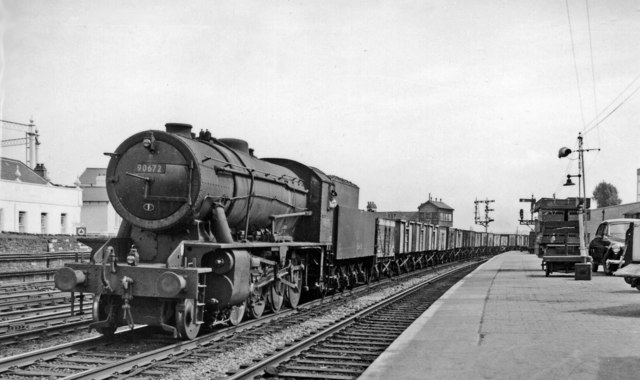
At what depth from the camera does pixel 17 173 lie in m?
39.0

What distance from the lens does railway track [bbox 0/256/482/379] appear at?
6.63 m

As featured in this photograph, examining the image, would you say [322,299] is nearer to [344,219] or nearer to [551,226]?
[344,219]

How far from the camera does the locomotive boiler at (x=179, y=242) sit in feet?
27.1

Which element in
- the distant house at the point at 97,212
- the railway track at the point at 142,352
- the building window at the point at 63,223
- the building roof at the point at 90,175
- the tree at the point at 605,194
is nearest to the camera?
the railway track at the point at 142,352

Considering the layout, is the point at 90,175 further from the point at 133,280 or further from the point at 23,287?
the point at 133,280

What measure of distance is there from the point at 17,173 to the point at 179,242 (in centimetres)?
3437

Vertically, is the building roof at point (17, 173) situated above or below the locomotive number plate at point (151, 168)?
above

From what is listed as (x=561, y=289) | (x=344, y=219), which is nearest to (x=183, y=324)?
(x=344, y=219)

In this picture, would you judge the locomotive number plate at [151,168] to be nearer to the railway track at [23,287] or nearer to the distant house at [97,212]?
the railway track at [23,287]

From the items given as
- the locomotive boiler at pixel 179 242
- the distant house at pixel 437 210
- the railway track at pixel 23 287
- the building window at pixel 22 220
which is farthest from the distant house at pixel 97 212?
the distant house at pixel 437 210

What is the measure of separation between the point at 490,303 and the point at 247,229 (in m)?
5.32

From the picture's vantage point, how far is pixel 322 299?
13922 millimetres

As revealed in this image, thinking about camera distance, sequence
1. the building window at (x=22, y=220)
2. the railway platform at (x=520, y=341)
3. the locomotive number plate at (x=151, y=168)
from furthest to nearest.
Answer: the building window at (x=22, y=220) < the locomotive number plate at (x=151, y=168) < the railway platform at (x=520, y=341)

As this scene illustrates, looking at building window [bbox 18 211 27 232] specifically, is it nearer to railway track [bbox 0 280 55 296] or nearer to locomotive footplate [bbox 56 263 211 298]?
railway track [bbox 0 280 55 296]
